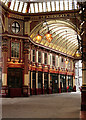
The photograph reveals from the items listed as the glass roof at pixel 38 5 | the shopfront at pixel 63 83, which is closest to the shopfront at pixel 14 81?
the glass roof at pixel 38 5

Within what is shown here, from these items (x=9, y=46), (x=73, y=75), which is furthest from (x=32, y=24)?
(x=73, y=75)

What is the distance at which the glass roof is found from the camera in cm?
2548

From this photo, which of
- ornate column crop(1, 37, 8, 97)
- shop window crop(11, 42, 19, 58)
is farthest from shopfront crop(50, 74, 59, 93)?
ornate column crop(1, 37, 8, 97)

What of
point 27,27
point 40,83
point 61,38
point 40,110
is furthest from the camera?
point 61,38

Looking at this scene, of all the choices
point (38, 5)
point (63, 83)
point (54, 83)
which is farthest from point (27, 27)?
point (63, 83)

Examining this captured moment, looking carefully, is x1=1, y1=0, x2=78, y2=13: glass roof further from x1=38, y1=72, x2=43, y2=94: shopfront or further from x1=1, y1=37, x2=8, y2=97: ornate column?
x1=38, y1=72, x2=43, y2=94: shopfront

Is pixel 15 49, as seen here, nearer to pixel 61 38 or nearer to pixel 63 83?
pixel 61 38

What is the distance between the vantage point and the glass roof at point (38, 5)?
25.5 metres

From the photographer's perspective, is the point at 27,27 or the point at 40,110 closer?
the point at 40,110

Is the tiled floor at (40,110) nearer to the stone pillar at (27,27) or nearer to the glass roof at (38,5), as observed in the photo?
the stone pillar at (27,27)

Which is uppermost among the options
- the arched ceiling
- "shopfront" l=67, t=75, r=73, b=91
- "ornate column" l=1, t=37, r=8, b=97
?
the arched ceiling

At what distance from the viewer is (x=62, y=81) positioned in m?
40.2

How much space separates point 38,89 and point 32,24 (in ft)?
31.4

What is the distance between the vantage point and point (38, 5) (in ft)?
86.9
